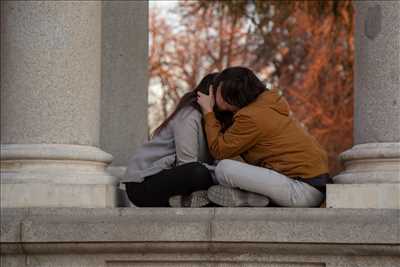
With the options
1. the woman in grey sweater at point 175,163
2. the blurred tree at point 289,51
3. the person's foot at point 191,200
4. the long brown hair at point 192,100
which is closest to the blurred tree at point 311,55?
the blurred tree at point 289,51

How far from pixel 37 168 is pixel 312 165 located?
10.3ft

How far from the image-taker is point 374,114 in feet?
39.5

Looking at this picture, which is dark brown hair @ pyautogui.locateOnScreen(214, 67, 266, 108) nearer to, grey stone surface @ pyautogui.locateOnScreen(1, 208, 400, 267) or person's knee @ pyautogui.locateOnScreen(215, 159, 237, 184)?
person's knee @ pyautogui.locateOnScreen(215, 159, 237, 184)

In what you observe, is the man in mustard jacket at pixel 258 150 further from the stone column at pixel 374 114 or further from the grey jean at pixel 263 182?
the stone column at pixel 374 114

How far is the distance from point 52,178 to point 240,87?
2414 millimetres

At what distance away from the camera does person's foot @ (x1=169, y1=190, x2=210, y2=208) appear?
11984 millimetres

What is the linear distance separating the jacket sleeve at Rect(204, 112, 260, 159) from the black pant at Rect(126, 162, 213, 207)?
34cm

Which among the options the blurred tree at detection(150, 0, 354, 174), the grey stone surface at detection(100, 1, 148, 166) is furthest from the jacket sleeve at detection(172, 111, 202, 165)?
the blurred tree at detection(150, 0, 354, 174)

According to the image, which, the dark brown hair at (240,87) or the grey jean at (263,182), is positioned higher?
the dark brown hair at (240,87)

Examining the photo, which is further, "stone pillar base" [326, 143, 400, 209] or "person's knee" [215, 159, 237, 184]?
"person's knee" [215, 159, 237, 184]

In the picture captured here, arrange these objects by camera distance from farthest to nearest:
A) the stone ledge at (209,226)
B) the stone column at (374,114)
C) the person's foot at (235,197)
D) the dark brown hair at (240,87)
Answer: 1. the dark brown hair at (240,87)
2. the person's foot at (235,197)
3. the stone column at (374,114)
4. the stone ledge at (209,226)

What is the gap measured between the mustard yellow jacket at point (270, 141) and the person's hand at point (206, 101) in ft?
0.77

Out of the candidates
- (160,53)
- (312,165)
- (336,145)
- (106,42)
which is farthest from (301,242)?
(160,53)

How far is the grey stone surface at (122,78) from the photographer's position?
1538cm
